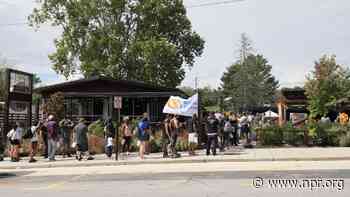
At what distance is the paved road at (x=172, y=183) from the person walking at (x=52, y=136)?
4541 millimetres

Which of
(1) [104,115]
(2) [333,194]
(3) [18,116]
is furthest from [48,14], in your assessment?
(2) [333,194]

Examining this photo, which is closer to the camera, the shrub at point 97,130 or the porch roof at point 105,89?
the shrub at point 97,130

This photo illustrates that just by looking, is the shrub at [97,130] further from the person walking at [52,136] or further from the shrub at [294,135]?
the shrub at [294,135]

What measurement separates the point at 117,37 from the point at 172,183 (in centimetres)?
3655

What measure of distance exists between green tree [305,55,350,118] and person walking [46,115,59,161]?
24877 mm

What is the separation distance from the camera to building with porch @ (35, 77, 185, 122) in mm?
35594

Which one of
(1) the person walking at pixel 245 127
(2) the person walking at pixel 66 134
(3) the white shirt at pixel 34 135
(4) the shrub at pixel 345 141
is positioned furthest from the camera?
(1) the person walking at pixel 245 127

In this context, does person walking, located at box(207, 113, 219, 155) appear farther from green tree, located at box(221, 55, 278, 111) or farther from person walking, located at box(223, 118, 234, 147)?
green tree, located at box(221, 55, 278, 111)

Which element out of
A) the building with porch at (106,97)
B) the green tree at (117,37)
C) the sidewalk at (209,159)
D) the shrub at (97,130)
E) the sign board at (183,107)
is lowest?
the sidewalk at (209,159)

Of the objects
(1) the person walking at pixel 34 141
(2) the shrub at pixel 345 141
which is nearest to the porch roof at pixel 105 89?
(1) the person walking at pixel 34 141

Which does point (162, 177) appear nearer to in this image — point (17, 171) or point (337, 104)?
point (17, 171)

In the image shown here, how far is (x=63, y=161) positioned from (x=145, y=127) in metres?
3.52

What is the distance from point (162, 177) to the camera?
1612cm

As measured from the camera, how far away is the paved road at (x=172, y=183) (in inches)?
492
